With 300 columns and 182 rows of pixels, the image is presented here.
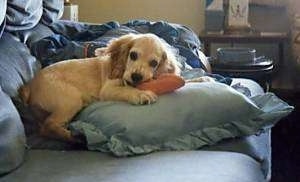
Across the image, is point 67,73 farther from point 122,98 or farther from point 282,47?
point 282,47

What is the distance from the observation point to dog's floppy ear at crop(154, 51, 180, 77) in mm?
1835

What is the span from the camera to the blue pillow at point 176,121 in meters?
1.62

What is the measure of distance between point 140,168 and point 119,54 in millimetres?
517

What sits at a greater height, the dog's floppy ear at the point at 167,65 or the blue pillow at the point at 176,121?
the dog's floppy ear at the point at 167,65

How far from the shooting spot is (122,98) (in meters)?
1.74

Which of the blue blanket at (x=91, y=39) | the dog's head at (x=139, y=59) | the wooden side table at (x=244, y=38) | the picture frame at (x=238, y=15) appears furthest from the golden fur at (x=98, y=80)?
the picture frame at (x=238, y=15)

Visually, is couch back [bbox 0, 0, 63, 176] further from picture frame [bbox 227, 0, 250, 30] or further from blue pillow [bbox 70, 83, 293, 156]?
picture frame [bbox 227, 0, 250, 30]

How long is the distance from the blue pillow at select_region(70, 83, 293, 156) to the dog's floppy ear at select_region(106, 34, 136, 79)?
14 cm

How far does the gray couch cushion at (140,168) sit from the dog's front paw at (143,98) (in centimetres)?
19

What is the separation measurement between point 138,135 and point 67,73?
0.41 metres

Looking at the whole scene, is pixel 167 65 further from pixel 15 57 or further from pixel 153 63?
pixel 15 57

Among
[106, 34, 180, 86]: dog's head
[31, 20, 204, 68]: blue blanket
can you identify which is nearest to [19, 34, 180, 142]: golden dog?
[106, 34, 180, 86]: dog's head

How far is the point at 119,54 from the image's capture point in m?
1.84

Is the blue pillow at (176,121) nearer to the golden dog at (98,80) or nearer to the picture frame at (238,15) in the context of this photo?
the golden dog at (98,80)
